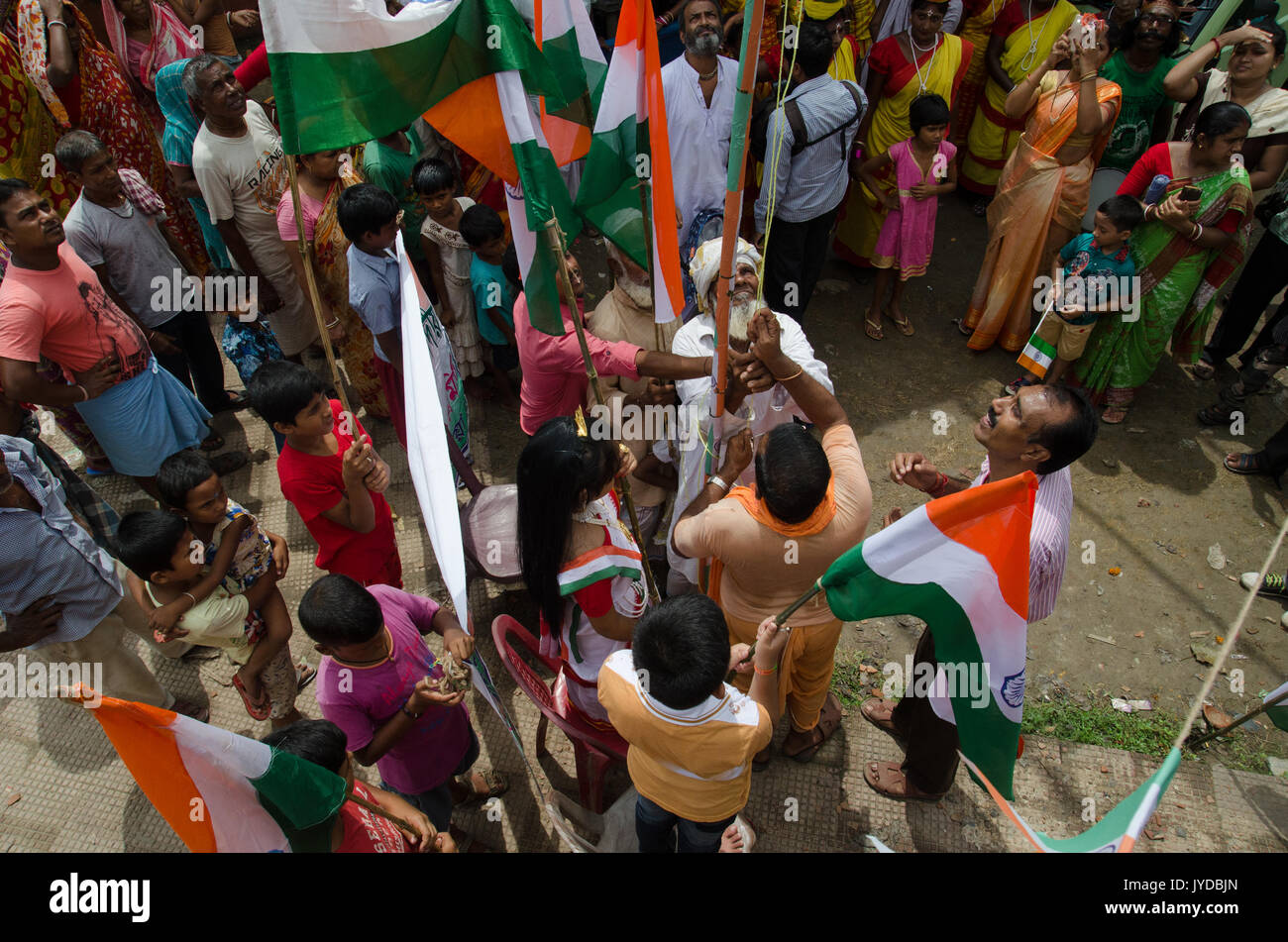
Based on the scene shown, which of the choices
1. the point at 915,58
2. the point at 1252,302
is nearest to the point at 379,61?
the point at 915,58

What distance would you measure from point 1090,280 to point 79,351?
18.8 feet

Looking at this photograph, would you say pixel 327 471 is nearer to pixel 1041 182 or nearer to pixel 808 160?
pixel 808 160

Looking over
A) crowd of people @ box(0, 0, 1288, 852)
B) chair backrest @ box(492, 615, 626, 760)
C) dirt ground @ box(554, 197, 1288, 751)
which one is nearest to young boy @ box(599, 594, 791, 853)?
crowd of people @ box(0, 0, 1288, 852)

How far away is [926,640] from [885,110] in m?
4.48

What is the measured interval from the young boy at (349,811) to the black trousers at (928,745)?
201 cm

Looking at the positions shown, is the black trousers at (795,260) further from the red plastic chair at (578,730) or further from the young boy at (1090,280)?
the red plastic chair at (578,730)

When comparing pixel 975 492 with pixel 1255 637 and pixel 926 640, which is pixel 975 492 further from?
pixel 1255 637

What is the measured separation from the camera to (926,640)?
130 inches

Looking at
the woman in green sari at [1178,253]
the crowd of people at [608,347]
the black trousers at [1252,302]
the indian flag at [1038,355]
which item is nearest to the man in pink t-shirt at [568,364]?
the crowd of people at [608,347]

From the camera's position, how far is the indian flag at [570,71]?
8.79 feet

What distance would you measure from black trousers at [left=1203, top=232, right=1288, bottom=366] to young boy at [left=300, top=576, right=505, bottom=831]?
561 cm

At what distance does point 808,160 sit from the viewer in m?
5.14

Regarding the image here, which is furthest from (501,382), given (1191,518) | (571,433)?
(1191,518)

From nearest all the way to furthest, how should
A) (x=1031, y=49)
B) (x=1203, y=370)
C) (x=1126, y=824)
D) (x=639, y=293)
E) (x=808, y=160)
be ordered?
(x=1126, y=824)
(x=639, y=293)
(x=808, y=160)
(x=1203, y=370)
(x=1031, y=49)
